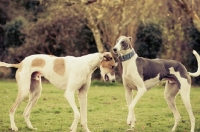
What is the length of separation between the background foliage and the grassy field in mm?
6141

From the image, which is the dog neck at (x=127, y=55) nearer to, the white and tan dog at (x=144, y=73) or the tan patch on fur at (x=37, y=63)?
the white and tan dog at (x=144, y=73)

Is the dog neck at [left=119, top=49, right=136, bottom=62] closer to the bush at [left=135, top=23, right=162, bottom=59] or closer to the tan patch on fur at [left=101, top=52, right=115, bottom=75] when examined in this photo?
the tan patch on fur at [left=101, top=52, right=115, bottom=75]

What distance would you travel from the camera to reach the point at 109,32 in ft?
80.4

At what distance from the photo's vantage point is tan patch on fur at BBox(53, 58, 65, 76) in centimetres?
955

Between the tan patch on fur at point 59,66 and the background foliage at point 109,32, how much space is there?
13.2 meters

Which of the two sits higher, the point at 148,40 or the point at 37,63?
the point at 37,63

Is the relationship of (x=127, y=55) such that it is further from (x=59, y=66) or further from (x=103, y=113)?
(x=103, y=113)

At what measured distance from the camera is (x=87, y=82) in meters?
9.48

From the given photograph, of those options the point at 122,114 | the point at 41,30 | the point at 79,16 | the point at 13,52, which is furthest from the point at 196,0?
the point at 122,114

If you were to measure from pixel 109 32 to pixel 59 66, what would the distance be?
49.5ft

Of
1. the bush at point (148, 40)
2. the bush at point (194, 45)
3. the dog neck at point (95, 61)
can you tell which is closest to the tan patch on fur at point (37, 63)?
the dog neck at point (95, 61)

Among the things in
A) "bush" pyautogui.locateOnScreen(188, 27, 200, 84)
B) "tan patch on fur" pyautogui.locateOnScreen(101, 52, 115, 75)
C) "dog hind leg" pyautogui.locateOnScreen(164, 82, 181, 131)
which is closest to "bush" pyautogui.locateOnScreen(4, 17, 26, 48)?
"bush" pyautogui.locateOnScreen(188, 27, 200, 84)

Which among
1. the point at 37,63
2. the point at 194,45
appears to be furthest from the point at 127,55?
the point at 194,45

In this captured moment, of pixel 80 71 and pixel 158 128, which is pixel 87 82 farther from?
pixel 158 128
